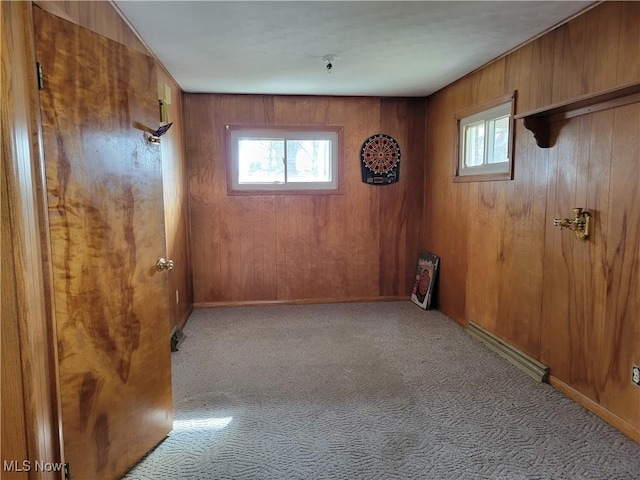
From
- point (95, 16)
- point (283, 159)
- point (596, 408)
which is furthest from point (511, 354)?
point (95, 16)

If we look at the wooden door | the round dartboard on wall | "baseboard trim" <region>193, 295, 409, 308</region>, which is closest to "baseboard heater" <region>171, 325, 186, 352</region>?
"baseboard trim" <region>193, 295, 409, 308</region>

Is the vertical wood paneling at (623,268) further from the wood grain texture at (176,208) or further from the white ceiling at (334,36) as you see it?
the wood grain texture at (176,208)

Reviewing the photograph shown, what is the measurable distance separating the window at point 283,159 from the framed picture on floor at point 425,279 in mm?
1223

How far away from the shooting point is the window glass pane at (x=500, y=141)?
3.13 m

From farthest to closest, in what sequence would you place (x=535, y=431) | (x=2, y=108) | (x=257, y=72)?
(x=257, y=72), (x=535, y=431), (x=2, y=108)

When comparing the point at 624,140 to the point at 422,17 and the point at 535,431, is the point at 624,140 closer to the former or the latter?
the point at 422,17

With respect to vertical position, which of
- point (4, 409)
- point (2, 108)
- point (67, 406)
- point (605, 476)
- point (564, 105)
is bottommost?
point (605, 476)

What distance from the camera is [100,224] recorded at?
161cm

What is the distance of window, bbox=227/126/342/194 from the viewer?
4273 millimetres

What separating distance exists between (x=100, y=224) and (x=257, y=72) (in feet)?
7.42

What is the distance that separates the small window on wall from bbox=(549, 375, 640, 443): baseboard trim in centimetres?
143

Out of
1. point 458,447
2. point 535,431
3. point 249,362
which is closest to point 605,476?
point 535,431

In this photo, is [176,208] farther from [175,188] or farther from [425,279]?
[425,279]

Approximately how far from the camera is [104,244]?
163 cm
